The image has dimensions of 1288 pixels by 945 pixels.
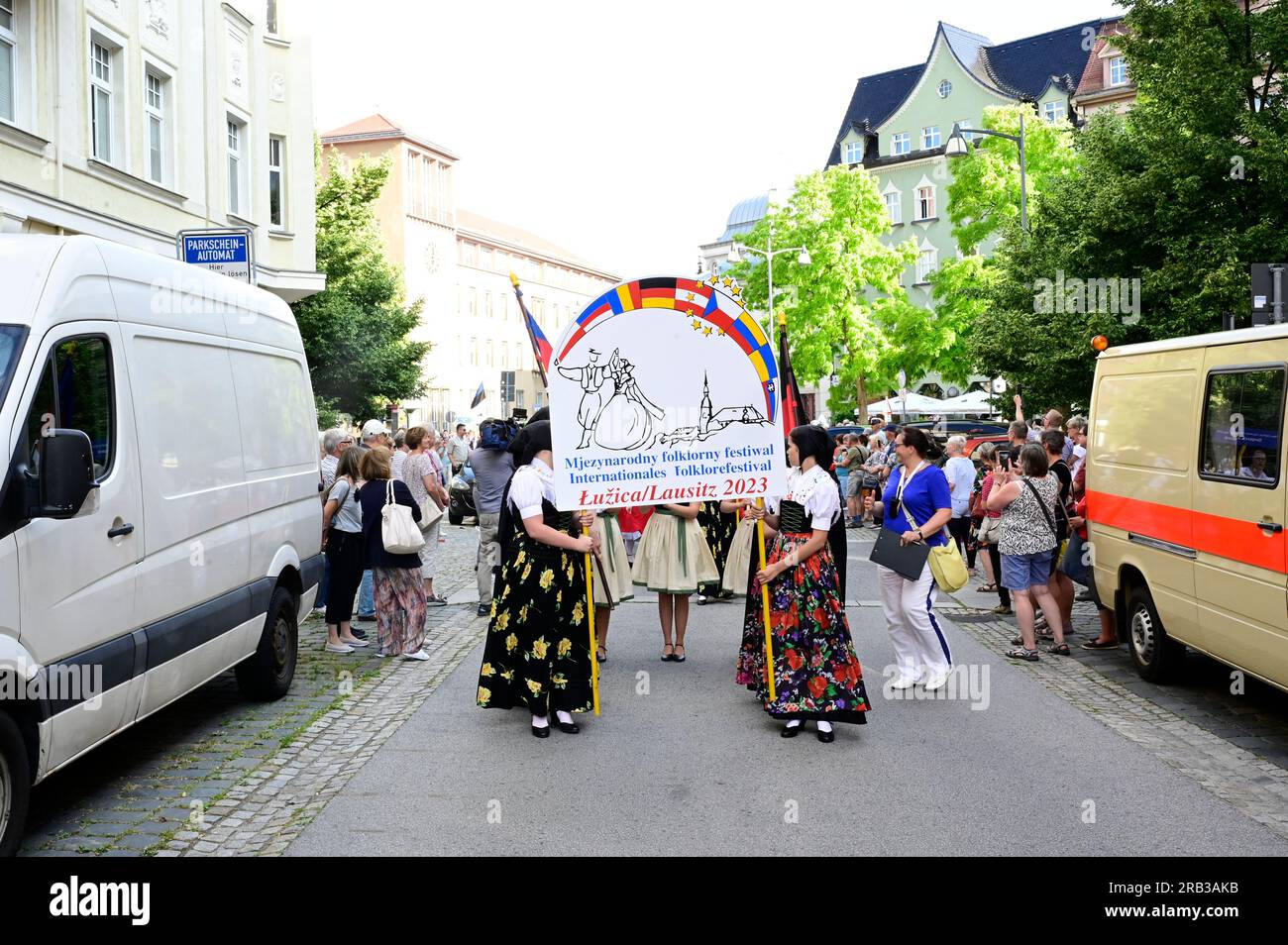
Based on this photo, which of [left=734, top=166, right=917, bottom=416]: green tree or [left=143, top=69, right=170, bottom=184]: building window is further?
[left=734, top=166, right=917, bottom=416]: green tree

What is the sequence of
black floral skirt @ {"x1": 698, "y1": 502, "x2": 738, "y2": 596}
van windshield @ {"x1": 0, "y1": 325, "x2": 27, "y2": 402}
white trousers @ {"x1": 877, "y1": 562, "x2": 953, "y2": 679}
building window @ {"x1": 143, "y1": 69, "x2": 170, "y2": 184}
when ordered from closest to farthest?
van windshield @ {"x1": 0, "y1": 325, "x2": 27, "y2": 402}
white trousers @ {"x1": 877, "y1": 562, "x2": 953, "y2": 679}
black floral skirt @ {"x1": 698, "y1": 502, "x2": 738, "y2": 596}
building window @ {"x1": 143, "y1": 69, "x2": 170, "y2": 184}

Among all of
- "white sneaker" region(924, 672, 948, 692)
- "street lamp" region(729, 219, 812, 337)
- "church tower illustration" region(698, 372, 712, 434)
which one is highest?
"street lamp" region(729, 219, 812, 337)

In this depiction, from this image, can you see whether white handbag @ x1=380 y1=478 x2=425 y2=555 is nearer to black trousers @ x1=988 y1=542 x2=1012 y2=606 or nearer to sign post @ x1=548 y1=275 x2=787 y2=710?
sign post @ x1=548 y1=275 x2=787 y2=710

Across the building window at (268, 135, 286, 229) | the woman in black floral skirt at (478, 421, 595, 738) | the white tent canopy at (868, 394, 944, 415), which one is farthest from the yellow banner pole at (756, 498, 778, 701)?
the white tent canopy at (868, 394, 944, 415)

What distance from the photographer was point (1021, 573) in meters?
9.84

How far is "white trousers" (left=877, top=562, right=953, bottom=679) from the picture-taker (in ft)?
28.1

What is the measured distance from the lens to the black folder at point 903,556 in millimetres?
8219

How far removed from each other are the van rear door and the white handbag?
556 cm

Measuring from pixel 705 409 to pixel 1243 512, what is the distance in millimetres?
3177

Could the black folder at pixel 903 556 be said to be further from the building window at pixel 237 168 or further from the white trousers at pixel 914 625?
the building window at pixel 237 168

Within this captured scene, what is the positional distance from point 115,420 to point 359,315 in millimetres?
29391

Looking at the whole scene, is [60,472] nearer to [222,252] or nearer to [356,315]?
[222,252]

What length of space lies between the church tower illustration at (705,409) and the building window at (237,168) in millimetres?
17700
